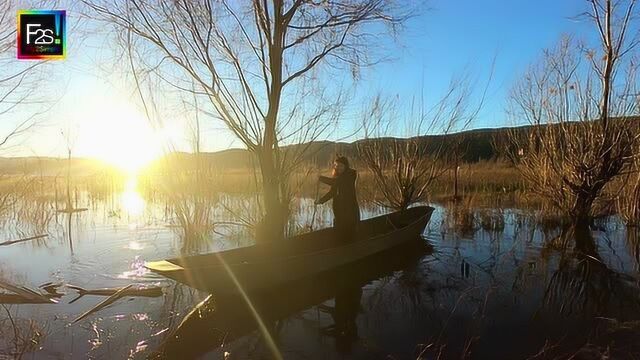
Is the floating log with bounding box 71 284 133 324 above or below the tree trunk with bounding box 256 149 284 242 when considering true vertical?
below

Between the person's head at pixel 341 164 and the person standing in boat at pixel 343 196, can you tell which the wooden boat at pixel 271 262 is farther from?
the person's head at pixel 341 164

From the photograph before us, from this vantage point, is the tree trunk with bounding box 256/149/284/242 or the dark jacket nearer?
the dark jacket

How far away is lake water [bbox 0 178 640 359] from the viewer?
237 inches

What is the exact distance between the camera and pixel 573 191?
13.3 meters

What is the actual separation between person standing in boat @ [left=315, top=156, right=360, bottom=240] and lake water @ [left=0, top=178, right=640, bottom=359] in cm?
90

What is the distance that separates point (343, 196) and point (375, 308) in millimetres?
2681

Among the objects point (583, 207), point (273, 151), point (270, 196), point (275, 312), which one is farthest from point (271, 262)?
point (583, 207)

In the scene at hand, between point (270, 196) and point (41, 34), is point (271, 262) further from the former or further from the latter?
point (41, 34)

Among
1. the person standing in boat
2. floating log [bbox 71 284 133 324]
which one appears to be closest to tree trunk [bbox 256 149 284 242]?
the person standing in boat

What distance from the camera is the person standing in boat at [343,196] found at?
373 inches

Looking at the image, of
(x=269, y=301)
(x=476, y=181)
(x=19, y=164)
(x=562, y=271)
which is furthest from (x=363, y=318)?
(x=476, y=181)

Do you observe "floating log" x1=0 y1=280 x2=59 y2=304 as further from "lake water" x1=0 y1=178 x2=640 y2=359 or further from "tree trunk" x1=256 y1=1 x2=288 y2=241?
"tree trunk" x1=256 y1=1 x2=288 y2=241

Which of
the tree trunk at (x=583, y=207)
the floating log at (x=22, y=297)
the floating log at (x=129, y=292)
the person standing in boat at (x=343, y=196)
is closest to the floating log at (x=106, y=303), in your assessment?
the floating log at (x=129, y=292)

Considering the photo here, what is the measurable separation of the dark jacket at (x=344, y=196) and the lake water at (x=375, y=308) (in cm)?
109
